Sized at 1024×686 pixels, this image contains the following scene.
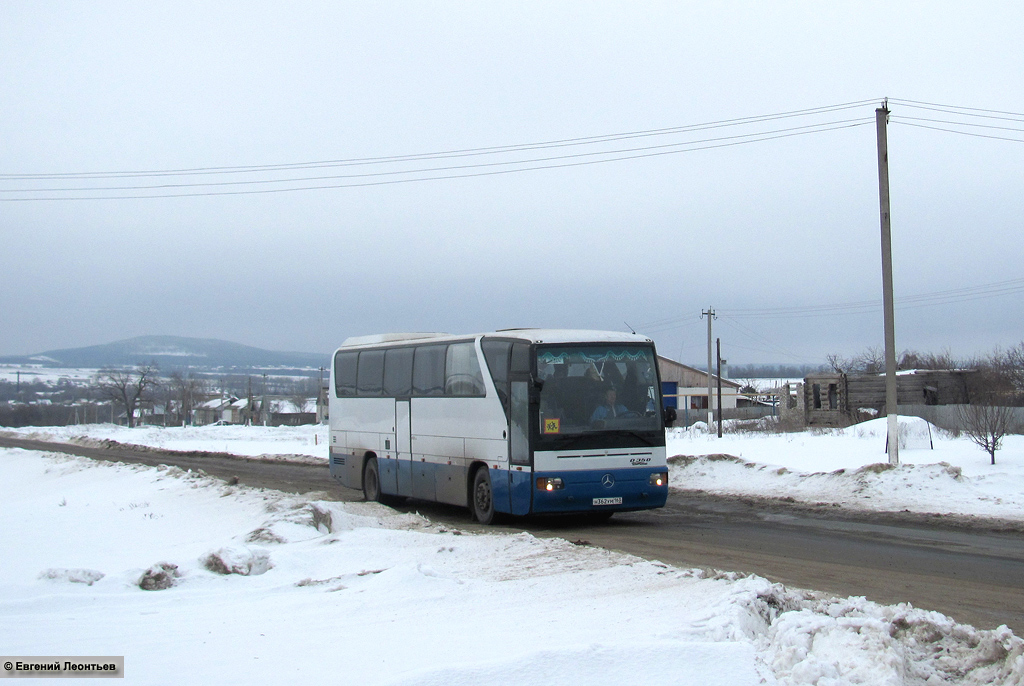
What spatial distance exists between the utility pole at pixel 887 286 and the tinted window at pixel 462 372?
9.17 meters

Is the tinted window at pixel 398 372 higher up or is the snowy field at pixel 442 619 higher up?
the tinted window at pixel 398 372

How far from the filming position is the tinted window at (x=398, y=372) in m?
17.9

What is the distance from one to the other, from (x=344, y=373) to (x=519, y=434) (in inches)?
310

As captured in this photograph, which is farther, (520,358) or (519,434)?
(520,358)

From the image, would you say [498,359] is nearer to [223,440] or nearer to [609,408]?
[609,408]

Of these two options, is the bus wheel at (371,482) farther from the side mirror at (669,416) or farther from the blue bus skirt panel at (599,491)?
the side mirror at (669,416)

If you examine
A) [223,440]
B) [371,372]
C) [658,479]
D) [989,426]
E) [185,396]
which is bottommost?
[223,440]

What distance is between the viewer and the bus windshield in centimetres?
1421

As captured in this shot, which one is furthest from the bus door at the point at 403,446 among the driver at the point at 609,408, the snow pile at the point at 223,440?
the snow pile at the point at 223,440

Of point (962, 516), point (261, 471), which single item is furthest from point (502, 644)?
point (261, 471)

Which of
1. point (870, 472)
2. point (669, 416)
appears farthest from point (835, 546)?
point (870, 472)

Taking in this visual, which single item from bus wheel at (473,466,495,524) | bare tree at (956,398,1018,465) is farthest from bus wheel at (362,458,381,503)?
bare tree at (956,398,1018,465)

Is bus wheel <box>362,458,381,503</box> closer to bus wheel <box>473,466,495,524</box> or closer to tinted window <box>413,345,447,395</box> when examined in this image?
tinted window <box>413,345,447,395</box>

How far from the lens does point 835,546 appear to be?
11.8m
